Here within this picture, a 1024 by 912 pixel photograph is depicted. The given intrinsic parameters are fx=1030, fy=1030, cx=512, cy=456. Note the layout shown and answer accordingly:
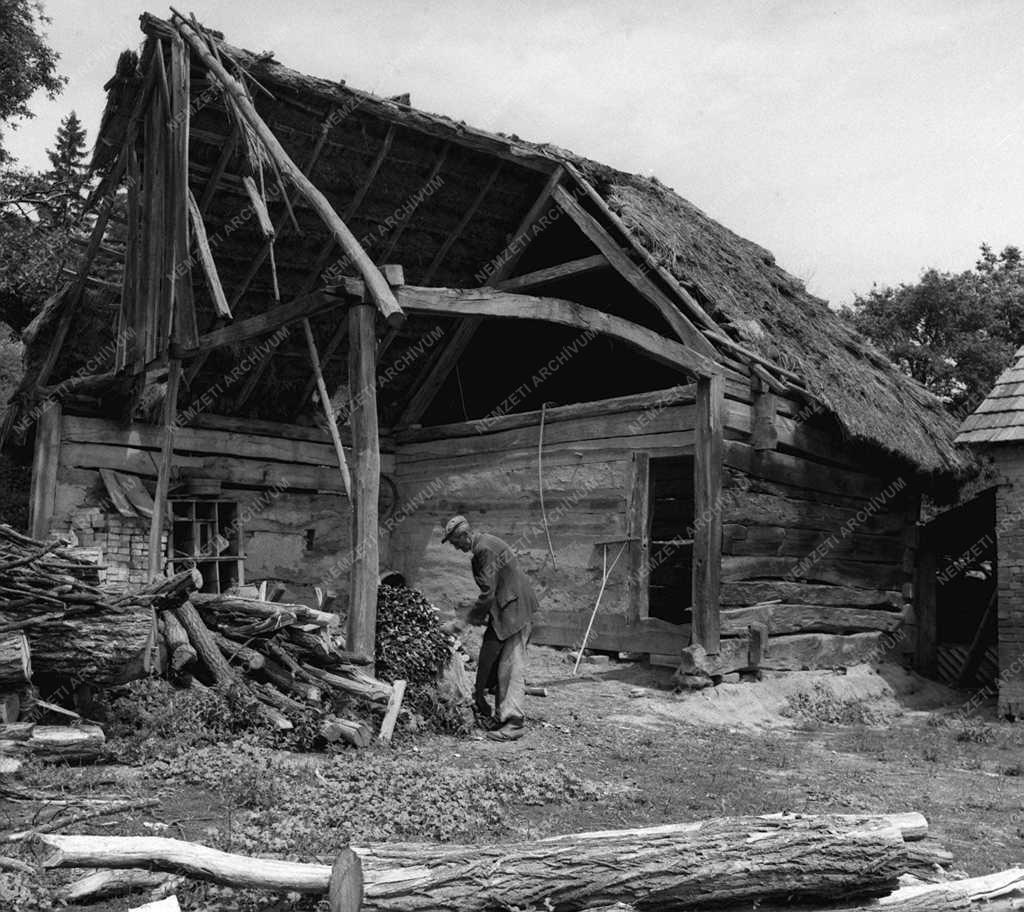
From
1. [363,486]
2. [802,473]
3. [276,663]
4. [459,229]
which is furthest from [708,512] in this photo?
[276,663]

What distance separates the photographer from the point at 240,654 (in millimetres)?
7352

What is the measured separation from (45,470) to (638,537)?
6.74 metres

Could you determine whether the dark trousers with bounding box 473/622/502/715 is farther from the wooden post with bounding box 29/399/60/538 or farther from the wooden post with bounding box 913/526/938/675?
the wooden post with bounding box 913/526/938/675

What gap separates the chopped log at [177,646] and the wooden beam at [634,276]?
237 inches

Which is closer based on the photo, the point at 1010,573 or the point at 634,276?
the point at 1010,573

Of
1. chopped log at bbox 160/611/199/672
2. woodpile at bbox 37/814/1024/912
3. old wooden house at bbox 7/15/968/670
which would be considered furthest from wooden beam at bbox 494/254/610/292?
woodpile at bbox 37/814/1024/912

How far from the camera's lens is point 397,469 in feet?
47.8

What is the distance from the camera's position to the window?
41.0 feet

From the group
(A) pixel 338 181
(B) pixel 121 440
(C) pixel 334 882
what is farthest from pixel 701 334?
(C) pixel 334 882

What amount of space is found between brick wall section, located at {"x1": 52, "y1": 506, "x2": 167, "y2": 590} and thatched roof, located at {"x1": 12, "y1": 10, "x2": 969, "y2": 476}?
1.94 metres

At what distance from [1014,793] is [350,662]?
4.75 metres

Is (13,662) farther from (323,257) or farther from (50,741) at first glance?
(323,257)

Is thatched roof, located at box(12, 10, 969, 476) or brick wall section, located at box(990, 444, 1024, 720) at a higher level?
thatched roof, located at box(12, 10, 969, 476)

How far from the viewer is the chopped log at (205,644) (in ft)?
23.3
